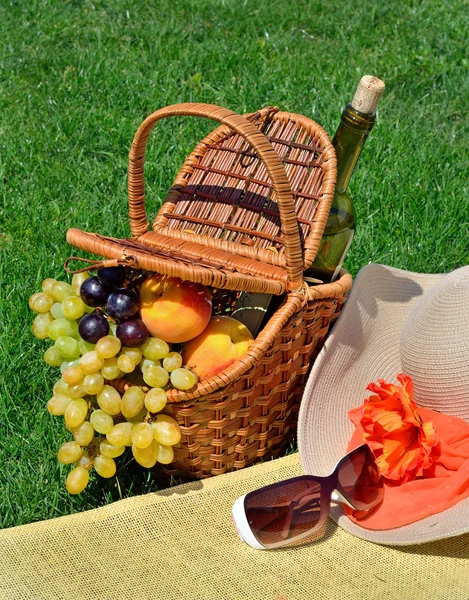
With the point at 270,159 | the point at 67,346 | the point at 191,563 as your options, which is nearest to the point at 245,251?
the point at 270,159

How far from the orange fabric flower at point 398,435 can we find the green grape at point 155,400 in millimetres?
469

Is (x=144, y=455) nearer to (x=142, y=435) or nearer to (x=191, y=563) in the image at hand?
(x=142, y=435)

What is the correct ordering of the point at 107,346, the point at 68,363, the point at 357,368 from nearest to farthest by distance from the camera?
the point at 107,346 → the point at 68,363 → the point at 357,368

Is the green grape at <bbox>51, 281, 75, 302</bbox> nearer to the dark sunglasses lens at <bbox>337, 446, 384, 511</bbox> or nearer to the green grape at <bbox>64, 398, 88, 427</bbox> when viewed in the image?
the green grape at <bbox>64, 398, 88, 427</bbox>

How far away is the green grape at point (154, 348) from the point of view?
4.96 ft

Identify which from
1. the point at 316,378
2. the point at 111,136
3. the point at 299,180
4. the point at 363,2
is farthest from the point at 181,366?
the point at 363,2

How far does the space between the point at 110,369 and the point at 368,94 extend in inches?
31.7

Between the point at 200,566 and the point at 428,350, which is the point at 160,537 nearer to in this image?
the point at 200,566

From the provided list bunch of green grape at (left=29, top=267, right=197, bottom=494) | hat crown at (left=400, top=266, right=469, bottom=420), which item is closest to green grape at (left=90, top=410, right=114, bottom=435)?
bunch of green grape at (left=29, top=267, right=197, bottom=494)

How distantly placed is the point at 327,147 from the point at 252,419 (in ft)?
2.16

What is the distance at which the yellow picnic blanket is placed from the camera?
4.71 feet

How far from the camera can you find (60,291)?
1596 mm

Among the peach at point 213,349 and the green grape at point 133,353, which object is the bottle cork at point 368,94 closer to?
the peach at point 213,349

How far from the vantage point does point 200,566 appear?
58.9 inches
